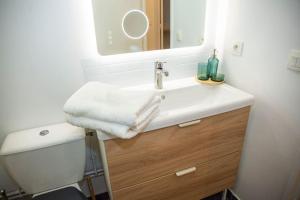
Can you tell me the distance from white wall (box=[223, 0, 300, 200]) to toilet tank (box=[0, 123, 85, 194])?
101 centimetres

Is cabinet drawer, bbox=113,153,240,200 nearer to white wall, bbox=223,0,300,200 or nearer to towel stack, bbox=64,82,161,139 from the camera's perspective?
white wall, bbox=223,0,300,200

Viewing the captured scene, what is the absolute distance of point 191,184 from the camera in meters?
1.21

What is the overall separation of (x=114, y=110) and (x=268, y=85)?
2.75 ft

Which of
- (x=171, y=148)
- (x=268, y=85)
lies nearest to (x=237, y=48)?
(x=268, y=85)

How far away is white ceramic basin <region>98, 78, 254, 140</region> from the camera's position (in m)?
0.94

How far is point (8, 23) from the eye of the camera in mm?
960

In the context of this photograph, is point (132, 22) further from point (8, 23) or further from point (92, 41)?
point (8, 23)

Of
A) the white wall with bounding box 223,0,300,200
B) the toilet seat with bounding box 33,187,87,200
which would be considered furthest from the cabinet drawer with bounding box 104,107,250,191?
the toilet seat with bounding box 33,187,87,200

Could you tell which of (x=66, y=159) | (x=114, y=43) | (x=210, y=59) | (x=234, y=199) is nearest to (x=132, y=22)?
(x=114, y=43)

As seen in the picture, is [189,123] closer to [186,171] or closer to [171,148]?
[171,148]

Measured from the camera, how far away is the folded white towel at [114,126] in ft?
2.60

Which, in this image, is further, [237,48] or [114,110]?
[237,48]

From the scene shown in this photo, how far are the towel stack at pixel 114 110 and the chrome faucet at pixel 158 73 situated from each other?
0.31 m

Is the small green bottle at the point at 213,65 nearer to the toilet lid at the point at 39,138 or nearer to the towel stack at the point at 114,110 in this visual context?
the towel stack at the point at 114,110
